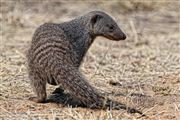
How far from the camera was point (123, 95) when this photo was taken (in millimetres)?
5637

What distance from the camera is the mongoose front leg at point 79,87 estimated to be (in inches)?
189

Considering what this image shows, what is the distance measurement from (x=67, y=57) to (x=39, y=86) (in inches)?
13.5

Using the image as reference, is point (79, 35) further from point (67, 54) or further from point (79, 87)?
point (79, 87)

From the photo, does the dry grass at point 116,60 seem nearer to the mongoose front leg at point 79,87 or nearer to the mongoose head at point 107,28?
the mongoose front leg at point 79,87

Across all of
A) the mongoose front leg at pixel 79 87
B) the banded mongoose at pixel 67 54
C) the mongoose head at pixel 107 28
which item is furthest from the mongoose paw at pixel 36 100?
the mongoose head at pixel 107 28

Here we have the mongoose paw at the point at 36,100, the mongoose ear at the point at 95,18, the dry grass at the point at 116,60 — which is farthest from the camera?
the mongoose ear at the point at 95,18

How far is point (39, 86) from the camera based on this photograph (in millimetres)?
5117

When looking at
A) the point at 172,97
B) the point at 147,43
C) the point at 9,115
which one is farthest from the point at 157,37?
the point at 9,115

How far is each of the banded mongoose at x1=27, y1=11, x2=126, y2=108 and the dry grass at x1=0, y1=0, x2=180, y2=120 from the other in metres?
0.16

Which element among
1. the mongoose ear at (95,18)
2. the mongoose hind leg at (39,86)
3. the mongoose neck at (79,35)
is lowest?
the mongoose hind leg at (39,86)

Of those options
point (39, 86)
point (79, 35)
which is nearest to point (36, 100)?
point (39, 86)

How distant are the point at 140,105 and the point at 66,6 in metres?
6.28

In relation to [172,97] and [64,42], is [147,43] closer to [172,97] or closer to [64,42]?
[172,97]

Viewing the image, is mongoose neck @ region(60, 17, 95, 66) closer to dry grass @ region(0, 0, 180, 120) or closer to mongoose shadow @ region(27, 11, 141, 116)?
mongoose shadow @ region(27, 11, 141, 116)
